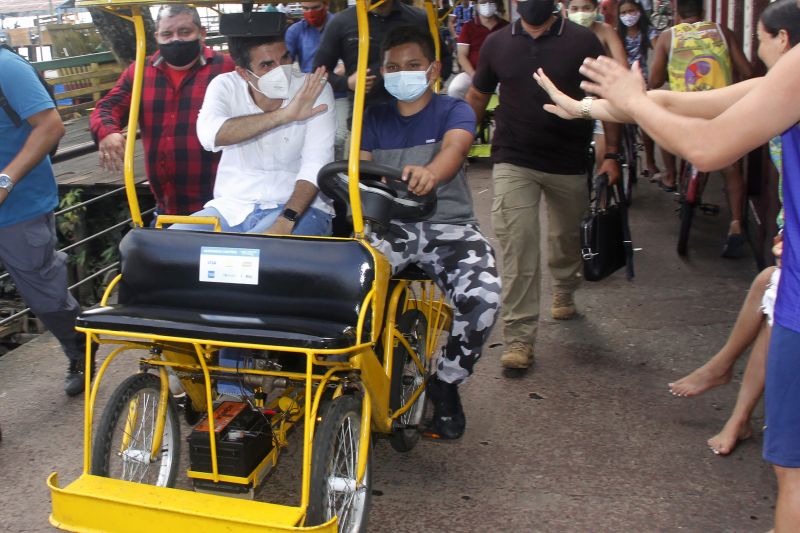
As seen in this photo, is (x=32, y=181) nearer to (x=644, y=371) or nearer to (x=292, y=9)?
(x=644, y=371)

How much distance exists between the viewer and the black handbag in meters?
5.33

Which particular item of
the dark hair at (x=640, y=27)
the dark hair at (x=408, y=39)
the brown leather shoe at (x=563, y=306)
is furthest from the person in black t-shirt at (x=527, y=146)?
the dark hair at (x=640, y=27)

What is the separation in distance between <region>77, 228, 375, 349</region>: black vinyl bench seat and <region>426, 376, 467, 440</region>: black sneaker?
41.5 inches

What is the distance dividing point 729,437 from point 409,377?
1.48 m

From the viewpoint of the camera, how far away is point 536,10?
4.88 metres

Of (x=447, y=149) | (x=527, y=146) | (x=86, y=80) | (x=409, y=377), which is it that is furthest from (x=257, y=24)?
(x=86, y=80)

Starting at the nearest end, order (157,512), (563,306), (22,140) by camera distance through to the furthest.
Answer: (157,512) < (22,140) < (563,306)

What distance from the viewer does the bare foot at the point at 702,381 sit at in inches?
176

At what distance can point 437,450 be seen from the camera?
431cm

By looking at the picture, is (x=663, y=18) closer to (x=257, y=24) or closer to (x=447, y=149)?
(x=447, y=149)

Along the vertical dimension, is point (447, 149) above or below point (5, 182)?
above

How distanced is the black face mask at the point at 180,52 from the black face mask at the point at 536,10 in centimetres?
177

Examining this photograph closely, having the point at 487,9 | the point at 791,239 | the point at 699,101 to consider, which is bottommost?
the point at 791,239

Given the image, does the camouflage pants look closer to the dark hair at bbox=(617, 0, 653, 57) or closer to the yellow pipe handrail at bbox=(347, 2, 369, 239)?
the yellow pipe handrail at bbox=(347, 2, 369, 239)
